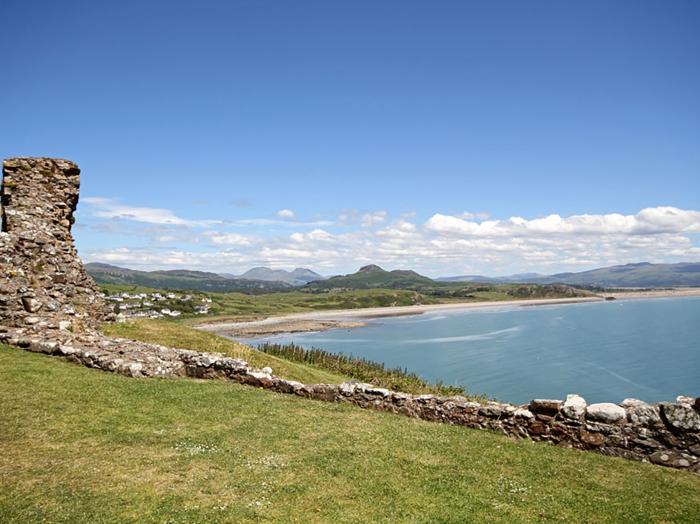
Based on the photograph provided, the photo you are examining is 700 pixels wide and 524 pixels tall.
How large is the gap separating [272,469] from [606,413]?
9.06 m

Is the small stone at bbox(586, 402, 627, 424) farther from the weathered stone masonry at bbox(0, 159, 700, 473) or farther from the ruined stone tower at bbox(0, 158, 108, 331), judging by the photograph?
the ruined stone tower at bbox(0, 158, 108, 331)

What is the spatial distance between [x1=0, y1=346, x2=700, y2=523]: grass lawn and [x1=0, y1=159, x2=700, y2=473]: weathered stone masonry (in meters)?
0.82

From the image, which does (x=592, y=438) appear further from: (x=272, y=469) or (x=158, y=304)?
(x=158, y=304)

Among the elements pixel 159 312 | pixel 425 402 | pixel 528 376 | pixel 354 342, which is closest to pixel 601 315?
pixel 354 342

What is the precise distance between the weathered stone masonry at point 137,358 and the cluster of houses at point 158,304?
133624mm

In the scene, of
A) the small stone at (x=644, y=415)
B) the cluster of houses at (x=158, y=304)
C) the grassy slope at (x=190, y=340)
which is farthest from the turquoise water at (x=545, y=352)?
the cluster of houses at (x=158, y=304)

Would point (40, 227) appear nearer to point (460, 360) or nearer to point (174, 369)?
point (174, 369)

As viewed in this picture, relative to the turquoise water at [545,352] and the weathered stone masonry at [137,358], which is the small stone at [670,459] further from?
the turquoise water at [545,352]

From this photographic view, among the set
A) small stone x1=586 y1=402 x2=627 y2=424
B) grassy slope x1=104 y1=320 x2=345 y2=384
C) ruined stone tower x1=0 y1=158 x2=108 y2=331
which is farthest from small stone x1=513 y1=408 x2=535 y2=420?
ruined stone tower x1=0 y1=158 x2=108 y2=331

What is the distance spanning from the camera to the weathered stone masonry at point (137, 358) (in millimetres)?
12109

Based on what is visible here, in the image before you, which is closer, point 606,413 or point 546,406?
point 606,413

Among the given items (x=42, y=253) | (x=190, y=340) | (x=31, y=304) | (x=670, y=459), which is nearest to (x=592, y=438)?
(x=670, y=459)

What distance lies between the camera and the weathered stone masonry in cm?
1211

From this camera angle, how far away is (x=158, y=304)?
568 ft
